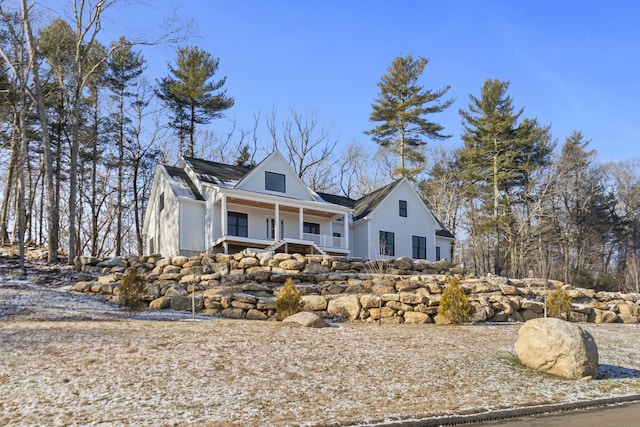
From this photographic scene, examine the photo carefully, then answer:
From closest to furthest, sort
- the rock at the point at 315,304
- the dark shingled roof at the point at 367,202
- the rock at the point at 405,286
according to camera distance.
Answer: the rock at the point at 315,304 → the rock at the point at 405,286 → the dark shingled roof at the point at 367,202

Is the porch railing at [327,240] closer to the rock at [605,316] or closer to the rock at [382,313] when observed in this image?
the rock at [382,313]

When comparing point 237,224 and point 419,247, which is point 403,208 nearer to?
point 419,247

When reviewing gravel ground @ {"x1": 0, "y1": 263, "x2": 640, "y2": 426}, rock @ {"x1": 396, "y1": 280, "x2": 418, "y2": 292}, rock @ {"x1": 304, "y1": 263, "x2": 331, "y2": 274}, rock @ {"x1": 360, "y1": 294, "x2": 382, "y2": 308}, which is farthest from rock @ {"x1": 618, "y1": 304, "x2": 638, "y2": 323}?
rock @ {"x1": 304, "y1": 263, "x2": 331, "y2": 274}

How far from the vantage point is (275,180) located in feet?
84.2

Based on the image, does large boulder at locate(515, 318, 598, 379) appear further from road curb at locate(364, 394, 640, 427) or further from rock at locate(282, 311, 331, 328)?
rock at locate(282, 311, 331, 328)

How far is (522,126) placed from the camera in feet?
113

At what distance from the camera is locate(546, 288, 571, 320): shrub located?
15.7 m

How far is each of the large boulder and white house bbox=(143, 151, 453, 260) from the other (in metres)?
12.9

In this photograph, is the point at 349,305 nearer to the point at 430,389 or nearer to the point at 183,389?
the point at 430,389

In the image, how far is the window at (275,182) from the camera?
25391 millimetres

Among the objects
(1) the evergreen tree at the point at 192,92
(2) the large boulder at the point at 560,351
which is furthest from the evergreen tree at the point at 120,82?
(2) the large boulder at the point at 560,351

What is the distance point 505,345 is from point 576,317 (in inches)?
266

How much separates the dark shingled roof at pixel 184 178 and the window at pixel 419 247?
1176 centimetres

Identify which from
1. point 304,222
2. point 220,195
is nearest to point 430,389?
→ point 220,195
